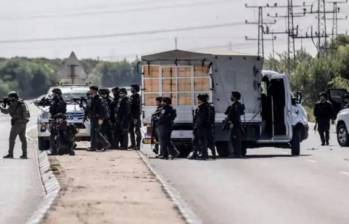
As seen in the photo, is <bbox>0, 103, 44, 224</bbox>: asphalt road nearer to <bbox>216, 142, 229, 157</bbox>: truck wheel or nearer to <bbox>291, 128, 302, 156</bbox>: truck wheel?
<bbox>216, 142, 229, 157</bbox>: truck wheel

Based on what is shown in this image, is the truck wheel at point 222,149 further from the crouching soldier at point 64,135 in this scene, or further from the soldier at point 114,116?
the crouching soldier at point 64,135

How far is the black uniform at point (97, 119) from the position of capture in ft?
98.9

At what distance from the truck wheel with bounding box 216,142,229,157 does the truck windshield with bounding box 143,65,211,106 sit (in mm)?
1389

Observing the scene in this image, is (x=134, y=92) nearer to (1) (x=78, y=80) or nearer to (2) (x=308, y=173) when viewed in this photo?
(2) (x=308, y=173)

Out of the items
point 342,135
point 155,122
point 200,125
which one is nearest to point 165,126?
A: point 155,122

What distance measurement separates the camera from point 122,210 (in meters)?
14.7

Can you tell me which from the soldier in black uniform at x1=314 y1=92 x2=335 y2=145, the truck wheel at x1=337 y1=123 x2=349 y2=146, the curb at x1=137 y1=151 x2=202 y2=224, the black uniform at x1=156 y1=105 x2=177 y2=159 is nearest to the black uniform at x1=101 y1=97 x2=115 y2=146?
the black uniform at x1=156 y1=105 x2=177 y2=159

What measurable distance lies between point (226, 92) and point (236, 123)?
1.71m

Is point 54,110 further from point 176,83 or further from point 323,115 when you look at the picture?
point 323,115

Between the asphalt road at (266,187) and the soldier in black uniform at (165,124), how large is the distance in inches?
27.1

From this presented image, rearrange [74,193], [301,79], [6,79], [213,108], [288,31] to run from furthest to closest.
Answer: [6,79] < [288,31] < [301,79] < [213,108] < [74,193]

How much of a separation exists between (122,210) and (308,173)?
887 centimetres

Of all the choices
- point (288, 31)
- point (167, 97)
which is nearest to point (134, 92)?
point (167, 97)

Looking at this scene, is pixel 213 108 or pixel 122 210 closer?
pixel 122 210
